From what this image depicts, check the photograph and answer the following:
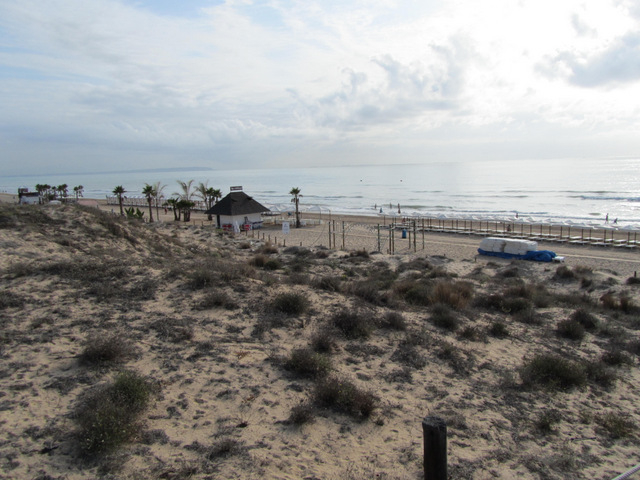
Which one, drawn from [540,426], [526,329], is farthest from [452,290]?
[540,426]

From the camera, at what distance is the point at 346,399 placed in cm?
568

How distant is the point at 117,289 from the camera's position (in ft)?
30.7

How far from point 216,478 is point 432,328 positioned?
6120 mm

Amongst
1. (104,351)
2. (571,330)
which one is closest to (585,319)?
(571,330)

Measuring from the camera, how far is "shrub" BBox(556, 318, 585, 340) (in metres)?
9.32

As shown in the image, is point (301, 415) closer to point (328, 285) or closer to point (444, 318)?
point (444, 318)

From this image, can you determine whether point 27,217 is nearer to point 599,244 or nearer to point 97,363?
point 97,363

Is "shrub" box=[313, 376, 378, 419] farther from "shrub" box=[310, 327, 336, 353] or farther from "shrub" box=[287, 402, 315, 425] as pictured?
"shrub" box=[310, 327, 336, 353]

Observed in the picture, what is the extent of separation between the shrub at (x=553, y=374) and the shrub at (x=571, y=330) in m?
2.15

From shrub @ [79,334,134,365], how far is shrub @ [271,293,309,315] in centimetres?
325

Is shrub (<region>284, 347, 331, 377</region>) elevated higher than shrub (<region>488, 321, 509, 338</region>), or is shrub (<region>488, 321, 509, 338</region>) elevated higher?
shrub (<region>284, 347, 331, 377</region>)

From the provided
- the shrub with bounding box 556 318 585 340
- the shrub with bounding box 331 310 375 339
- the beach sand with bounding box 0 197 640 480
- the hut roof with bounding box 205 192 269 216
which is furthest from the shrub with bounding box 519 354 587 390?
the hut roof with bounding box 205 192 269 216

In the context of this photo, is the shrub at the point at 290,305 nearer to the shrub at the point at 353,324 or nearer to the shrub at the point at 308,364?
the shrub at the point at 353,324

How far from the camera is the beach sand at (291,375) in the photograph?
183 inches
